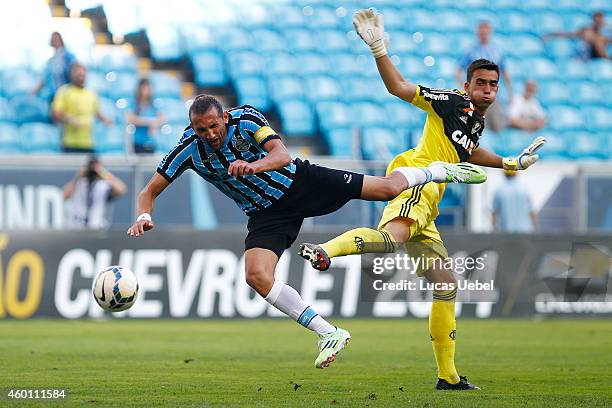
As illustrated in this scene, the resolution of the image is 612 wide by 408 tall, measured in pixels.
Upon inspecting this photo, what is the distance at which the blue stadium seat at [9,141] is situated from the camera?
58.9 ft

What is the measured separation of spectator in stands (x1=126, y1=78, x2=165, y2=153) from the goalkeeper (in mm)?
9005

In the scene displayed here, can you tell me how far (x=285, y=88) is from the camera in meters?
20.4

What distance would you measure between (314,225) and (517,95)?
20.2 feet

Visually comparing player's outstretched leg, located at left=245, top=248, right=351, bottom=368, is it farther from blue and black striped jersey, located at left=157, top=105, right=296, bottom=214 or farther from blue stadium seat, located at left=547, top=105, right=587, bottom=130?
blue stadium seat, located at left=547, top=105, right=587, bottom=130

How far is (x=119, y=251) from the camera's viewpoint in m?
14.9

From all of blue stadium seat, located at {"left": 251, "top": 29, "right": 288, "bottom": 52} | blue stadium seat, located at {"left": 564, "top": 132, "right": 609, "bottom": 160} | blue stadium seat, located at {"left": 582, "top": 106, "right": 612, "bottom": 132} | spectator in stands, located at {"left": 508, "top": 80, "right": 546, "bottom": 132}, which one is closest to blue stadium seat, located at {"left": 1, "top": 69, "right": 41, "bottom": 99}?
blue stadium seat, located at {"left": 251, "top": 29, "right": 288, "bottom": 52}

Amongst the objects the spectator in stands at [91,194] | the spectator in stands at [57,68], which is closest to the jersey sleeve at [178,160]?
the spectator in stands at [91,194]

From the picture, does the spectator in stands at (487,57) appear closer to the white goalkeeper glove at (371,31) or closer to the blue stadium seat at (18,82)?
the blue stadium seat at (18,82)

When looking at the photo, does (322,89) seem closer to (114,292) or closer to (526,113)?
(526,113)

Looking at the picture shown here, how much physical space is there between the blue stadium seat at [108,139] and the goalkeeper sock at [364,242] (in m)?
10.3

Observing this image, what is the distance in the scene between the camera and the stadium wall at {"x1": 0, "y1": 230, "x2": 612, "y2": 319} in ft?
48.4

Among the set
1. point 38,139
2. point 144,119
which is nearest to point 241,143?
point 144,119

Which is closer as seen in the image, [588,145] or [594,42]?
[588,145]

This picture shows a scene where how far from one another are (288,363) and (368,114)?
11.1 metres
